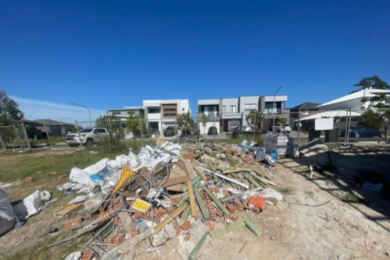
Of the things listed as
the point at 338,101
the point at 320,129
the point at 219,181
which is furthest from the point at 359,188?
the point at 338,101

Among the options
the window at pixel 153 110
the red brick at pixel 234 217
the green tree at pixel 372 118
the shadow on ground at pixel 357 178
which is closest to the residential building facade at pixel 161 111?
the window at pixel 153 110

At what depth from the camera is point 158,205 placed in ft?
10.3

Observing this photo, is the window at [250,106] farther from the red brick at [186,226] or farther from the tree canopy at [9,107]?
the tree canopy at [9,107]

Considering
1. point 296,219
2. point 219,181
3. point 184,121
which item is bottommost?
point 296,219

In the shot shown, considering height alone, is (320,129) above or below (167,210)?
above

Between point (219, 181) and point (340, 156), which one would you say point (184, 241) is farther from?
point (340, 156)

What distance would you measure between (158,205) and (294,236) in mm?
2690

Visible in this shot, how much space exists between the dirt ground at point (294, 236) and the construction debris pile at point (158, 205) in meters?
0.14

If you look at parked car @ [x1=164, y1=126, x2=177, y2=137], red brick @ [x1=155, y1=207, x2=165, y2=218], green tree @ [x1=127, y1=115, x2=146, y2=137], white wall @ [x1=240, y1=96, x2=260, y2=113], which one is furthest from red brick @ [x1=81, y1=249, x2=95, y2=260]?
white wall @ [x1=240, y1=96, x2=260, y2=113]

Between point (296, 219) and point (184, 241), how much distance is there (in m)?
2.33

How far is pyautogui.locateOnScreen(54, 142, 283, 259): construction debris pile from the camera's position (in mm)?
2342

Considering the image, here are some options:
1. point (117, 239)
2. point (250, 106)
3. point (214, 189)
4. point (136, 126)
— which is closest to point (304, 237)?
point (214, 189)

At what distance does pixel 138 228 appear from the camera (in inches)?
101

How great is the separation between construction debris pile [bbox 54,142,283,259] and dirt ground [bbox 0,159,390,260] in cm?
14
